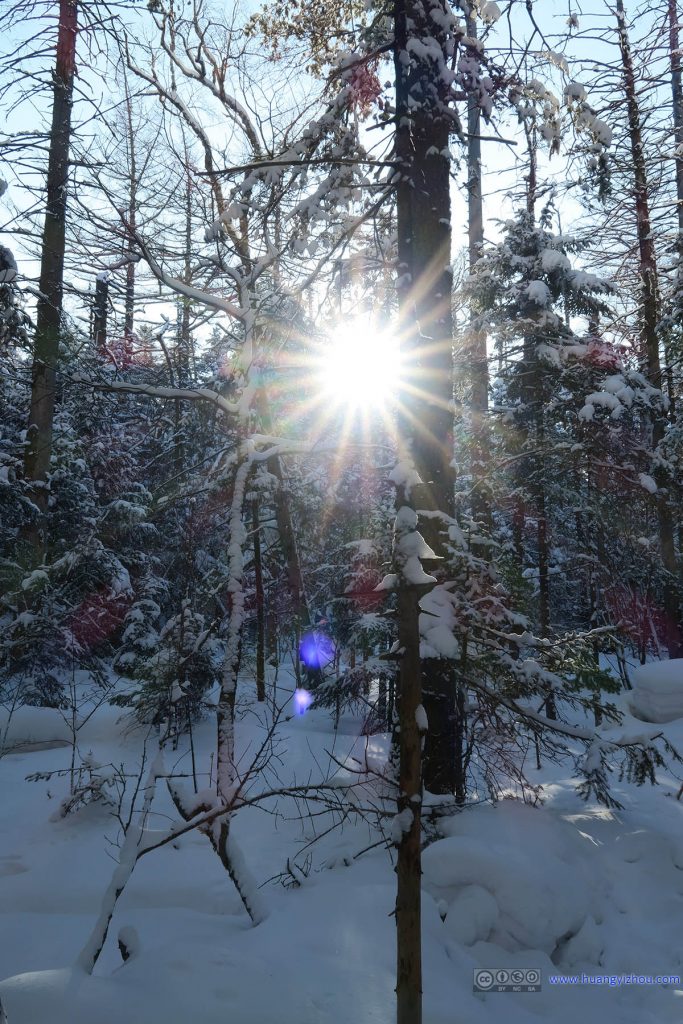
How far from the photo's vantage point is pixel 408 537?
289 cm

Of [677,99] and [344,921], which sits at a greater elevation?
[677,99]

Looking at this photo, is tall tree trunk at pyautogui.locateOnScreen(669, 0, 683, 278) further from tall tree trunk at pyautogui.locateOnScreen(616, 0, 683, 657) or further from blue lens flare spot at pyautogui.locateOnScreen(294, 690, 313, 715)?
blue lens flare spot at pyautogui.locateOnScreen(294, 690, 313, 715)

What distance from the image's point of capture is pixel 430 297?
5711mm

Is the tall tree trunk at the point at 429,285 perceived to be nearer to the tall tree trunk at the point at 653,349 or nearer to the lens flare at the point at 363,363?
the lens flare at the point at 363,363

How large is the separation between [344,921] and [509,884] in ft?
4.05

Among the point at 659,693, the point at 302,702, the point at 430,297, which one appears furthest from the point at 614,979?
the point at 659,693

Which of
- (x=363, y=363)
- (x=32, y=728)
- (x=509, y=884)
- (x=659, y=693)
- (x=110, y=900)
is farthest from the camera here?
(x=659, y=693)

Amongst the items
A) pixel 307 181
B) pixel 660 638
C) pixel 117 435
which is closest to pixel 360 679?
pixel 307 181

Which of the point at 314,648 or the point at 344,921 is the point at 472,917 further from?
the point at 314,648

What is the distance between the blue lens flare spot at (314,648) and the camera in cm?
1457

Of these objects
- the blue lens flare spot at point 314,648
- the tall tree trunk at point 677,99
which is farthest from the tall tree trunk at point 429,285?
the blue lens flare spot at point 314,648

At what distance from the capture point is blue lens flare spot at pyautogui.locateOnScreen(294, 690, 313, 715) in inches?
461

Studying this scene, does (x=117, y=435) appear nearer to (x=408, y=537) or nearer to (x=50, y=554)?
(x=50, y=554)

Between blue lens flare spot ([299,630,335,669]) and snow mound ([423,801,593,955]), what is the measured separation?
9.53 m
